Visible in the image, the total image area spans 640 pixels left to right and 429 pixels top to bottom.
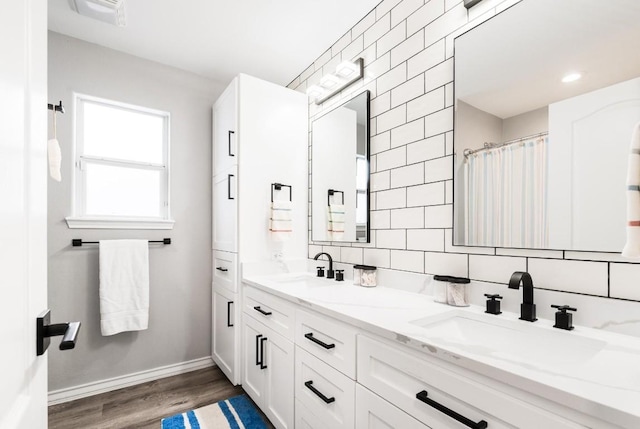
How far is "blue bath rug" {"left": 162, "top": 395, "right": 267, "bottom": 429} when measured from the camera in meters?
1.94

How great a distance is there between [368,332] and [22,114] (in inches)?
44.0

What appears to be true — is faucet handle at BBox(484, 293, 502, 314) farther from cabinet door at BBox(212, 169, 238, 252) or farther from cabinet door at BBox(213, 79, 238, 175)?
cabinet door at BBox(213, 79, 238, 175)

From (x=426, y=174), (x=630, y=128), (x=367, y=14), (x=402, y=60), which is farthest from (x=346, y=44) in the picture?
(x=630, y=128)

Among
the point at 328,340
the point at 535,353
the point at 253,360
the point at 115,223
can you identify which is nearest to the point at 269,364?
the point at 253,360

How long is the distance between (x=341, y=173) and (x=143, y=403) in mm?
2137

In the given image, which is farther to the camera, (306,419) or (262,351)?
(262,351)

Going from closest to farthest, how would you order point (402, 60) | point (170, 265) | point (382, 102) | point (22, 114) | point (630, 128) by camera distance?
point (22, 114) < point (630, 128) < point (402, 60) < point (382, 102) < point (170, 265)

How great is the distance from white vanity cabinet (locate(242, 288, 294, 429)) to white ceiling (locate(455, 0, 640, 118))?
142 cm

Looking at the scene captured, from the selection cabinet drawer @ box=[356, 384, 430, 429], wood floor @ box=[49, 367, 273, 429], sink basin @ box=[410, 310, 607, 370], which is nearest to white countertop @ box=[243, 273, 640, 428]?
sink basin @ box=[410, 310, 607, 370]

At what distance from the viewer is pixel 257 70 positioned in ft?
9.25

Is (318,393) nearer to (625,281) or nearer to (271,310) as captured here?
(271,310)

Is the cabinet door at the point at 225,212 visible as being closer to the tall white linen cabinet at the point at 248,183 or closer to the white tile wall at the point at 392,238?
the tall white linen cabinet at the point at 248,183

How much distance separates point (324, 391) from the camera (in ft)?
4.63

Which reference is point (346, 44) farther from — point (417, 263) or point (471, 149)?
point (417, 263)
